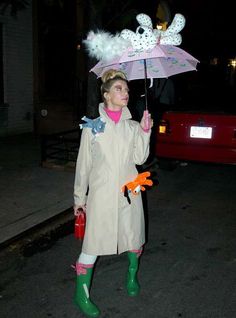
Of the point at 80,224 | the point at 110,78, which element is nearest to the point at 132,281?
the point at 80,224

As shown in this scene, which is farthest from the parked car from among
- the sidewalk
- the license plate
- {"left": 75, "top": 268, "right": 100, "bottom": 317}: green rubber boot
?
{"left": 75, "top": 268, "right": 100, "bottom": 317}: green rubber boot

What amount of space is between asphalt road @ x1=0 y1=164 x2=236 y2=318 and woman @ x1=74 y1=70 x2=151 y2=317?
1.30ft

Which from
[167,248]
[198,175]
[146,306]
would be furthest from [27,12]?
[146,306]

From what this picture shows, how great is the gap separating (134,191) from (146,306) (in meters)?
1.00

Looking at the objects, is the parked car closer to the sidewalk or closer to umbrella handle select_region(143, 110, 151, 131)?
the sidewalk

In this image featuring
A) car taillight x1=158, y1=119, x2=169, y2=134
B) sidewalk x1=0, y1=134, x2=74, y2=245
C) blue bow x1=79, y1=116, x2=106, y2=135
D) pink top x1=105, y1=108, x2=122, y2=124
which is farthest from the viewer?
car taillight x1=158, y1=119, x2=169, y2=134

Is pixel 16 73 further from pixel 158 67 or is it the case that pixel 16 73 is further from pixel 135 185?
pixel 135 185

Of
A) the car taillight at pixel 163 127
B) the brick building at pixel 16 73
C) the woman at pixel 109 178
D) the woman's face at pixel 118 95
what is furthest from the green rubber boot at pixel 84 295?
the brick building at pixel 16 73

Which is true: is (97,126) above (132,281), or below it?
above

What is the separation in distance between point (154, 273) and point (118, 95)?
6.08 ft

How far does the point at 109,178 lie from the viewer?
3.03 metres

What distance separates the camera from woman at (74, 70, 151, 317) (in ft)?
9.92

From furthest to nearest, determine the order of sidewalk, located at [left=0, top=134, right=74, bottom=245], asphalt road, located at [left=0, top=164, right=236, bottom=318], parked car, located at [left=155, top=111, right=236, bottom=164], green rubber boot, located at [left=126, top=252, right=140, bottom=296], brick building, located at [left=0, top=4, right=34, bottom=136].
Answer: brick building, located at [left=0, top=4, right=34, bottom=136] → parked car, located at [left=155, top=111, right=236, bottom=164] → sidewalk, located at [left=0, top=134, right=74, bottom=245] → green rubber boot, located at [left=126, top=252, right=140, bottom=296] → asphalt road, located at [left=0, top=164, right=236, bottom=318]

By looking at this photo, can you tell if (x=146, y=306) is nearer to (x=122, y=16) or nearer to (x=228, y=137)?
(x=228, y=137)
